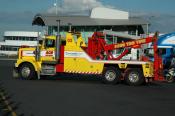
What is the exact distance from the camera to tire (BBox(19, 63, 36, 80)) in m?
27.9

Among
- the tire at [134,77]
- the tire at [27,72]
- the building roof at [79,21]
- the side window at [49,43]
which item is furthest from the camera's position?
the building roof at [79,21]

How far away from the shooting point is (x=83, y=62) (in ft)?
88.1

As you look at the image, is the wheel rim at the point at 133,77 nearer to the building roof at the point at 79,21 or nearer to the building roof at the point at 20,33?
the building roof at the point at 79,21

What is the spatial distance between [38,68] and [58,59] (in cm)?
135

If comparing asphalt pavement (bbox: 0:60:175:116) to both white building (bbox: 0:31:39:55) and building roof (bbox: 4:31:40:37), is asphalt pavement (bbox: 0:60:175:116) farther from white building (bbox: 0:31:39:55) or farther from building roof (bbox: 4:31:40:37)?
building roof (bbox: 4:31:40:37)

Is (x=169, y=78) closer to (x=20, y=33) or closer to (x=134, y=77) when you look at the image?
(x=134, y=77)

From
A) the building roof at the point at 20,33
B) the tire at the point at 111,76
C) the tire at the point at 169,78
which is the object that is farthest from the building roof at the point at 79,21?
the building roof at the point at 20,33

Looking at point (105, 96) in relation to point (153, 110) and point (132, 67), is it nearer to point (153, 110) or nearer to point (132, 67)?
point (153, 110)

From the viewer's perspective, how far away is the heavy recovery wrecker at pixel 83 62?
26234mm

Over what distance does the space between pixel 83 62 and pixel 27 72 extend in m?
3.49

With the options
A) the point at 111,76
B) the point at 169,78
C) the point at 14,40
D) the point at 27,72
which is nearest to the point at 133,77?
the point at 111,76

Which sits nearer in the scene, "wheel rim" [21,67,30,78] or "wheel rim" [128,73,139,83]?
"wheel rim" [128,73,139,83]

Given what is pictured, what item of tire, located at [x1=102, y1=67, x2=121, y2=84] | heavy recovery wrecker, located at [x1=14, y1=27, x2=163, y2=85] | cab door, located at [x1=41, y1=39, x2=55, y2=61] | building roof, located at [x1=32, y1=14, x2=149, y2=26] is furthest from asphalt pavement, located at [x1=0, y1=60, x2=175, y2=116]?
building roof, located at [x1=32, y1=14, x2=149, y2=26]

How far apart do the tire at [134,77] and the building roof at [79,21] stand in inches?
1810
